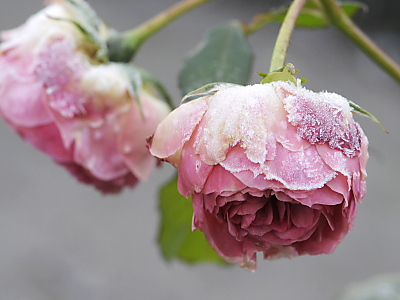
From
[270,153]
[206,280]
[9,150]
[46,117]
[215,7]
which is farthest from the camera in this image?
[215,7]

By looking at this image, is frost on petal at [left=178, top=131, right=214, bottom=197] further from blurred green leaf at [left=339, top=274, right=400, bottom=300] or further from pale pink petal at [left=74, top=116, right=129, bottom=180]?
blurred green leaf at [left=339, top=274, right=400, bottom=300]

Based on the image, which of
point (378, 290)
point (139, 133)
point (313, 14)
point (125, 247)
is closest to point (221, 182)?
point (139, 133)

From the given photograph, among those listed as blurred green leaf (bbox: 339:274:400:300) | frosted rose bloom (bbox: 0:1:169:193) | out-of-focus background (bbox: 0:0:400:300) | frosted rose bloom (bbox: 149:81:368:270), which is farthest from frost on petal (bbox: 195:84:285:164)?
out-of-focus background (bbox: 0:0:400:300)

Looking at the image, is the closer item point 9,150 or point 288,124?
point 288,124

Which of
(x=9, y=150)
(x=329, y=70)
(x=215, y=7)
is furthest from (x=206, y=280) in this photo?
(x=215, y=7)

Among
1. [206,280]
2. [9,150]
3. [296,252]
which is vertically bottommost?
[206,280]

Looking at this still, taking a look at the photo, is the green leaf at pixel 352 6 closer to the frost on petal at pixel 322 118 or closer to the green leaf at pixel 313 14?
the green leaf at pixel 313 14

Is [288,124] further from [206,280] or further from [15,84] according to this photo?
[206,280]

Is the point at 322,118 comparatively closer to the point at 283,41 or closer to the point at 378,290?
the point at 283,41

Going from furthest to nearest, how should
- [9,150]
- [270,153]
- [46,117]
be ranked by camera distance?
[9,150] → [46,117] → [270,153]
